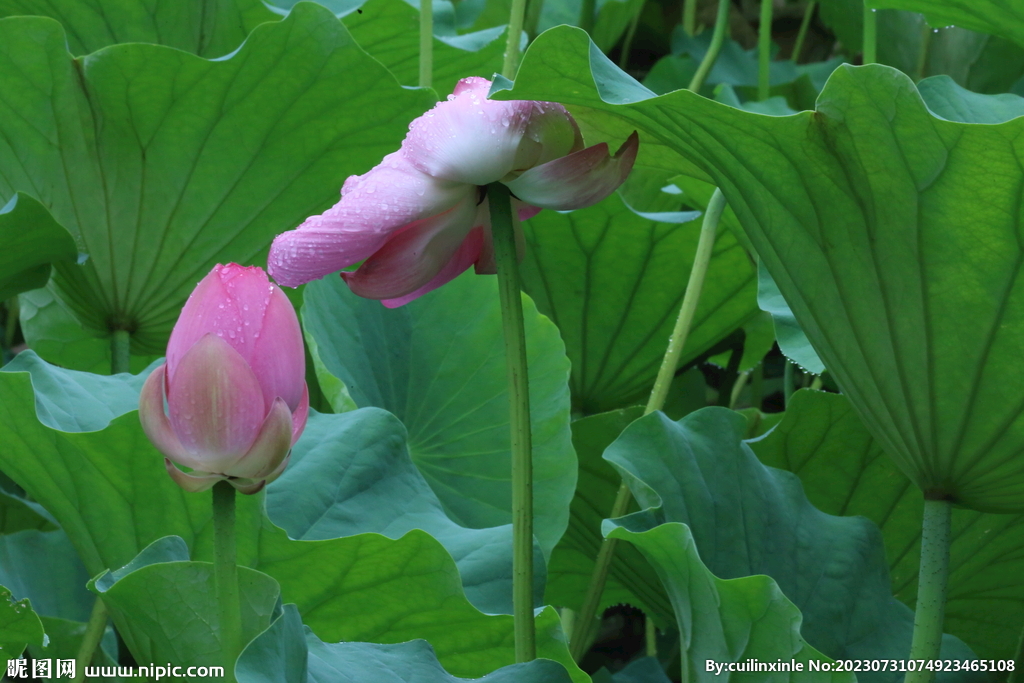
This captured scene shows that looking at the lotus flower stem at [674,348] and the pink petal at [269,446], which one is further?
the lotus flower stem at [674,348]

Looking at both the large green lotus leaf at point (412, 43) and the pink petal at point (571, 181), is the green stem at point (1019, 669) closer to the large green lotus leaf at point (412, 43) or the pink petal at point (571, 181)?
the pink petal at point (571, 181)

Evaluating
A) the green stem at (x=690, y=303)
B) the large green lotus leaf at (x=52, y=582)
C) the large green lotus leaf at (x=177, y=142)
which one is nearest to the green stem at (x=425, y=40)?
the large green lotus leaf at (x=177, y=142)

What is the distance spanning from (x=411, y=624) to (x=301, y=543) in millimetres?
85

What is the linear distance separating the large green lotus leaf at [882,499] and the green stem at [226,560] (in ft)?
1.71

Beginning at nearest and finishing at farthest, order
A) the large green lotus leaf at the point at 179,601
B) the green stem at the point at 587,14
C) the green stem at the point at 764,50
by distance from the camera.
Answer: the large green lotus leaf at the point at 179,601 < the green stem at the point at 764,50 < the green stem at the point at 587,14

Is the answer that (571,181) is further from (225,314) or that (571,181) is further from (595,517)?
(595,517)

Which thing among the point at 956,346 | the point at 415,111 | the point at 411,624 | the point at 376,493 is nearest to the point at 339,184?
the point at 415,111

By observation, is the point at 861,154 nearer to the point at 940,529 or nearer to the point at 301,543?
the point at 940,529

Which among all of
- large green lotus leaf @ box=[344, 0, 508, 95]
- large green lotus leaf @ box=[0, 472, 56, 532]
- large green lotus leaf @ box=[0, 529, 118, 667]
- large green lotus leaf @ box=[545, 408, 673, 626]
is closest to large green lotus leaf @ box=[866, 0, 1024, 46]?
large green lotus leaf @ box=[545, 408, 673, 626]

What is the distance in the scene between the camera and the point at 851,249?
0.53 metres

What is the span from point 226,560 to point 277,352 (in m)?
0.09

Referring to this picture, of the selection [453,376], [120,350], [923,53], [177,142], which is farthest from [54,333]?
[923,53]

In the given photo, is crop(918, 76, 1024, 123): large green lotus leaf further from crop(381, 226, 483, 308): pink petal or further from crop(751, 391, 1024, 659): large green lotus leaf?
crop(381, 226, 483, 308): pink petal

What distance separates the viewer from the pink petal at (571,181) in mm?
454
